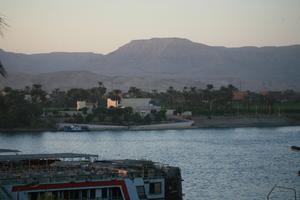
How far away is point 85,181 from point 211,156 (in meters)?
30.5

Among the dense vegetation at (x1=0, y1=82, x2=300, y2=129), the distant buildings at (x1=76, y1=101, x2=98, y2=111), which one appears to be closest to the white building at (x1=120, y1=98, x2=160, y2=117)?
the dense vegetation at (x1=0, y1=82, x2=300, y2=129)

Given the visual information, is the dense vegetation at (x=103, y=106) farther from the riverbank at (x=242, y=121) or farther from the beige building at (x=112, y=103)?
the riverbank at (x=242, y=121)

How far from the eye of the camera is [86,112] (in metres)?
94.6

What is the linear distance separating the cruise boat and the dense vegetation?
204 ft

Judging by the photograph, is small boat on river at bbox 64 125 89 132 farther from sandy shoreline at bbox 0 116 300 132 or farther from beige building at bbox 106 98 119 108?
beige building at bbox 106 98 119 108

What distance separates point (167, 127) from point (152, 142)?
2552 cm

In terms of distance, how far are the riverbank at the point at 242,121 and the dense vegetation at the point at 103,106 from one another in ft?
8.15

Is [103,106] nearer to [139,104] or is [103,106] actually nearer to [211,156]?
[139,104]

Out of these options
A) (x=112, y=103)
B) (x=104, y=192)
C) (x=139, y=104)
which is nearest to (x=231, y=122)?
(x=139, y=104)

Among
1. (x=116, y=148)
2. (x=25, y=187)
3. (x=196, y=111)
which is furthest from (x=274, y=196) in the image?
(x=196, y=111)

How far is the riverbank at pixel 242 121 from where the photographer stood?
95500 millimetres

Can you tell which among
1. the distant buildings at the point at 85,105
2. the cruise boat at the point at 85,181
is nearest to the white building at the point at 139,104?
the distant buildings at the point at 85,105

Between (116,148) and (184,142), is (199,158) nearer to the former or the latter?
(116,148)

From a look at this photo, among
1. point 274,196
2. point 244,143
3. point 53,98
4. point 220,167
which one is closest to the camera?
point 274,196
